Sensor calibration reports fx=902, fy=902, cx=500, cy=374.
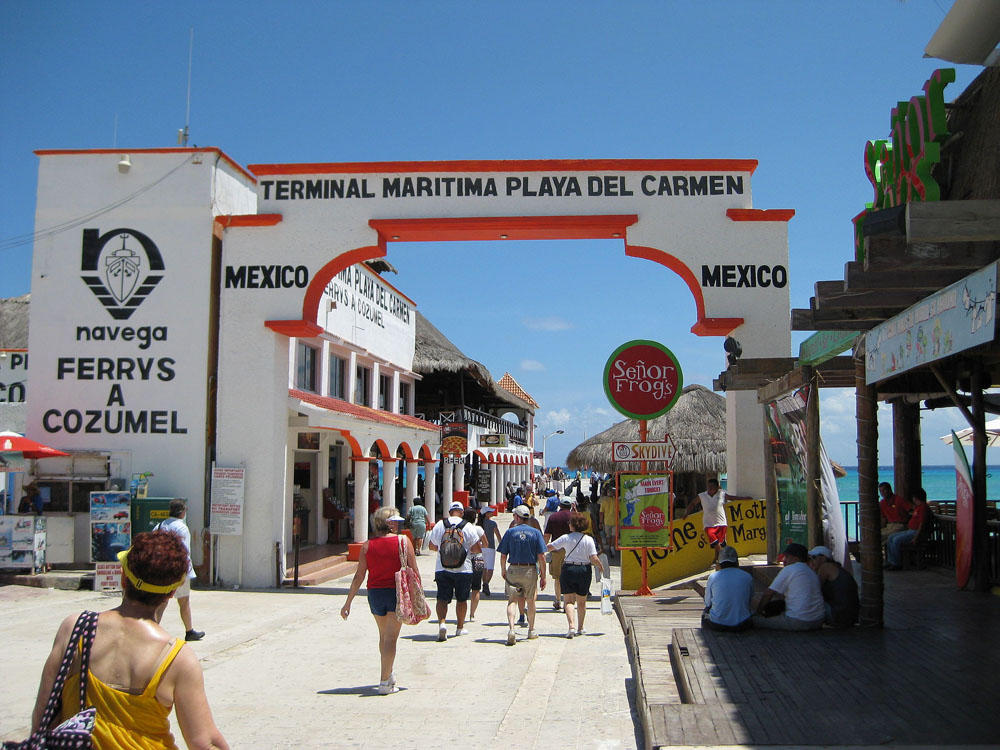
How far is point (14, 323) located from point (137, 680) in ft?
83.0

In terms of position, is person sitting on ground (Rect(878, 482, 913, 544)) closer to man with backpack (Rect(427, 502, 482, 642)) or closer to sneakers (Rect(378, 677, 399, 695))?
man with backpack (Rect(427, 502, 482, 642))

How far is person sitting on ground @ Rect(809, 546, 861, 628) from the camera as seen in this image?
752cm

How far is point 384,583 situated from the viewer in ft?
25.3

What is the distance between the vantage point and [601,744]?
20.0 ft

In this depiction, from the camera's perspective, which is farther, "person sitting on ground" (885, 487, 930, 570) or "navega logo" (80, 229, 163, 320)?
"navega logo" (80, 229, 163, 320)

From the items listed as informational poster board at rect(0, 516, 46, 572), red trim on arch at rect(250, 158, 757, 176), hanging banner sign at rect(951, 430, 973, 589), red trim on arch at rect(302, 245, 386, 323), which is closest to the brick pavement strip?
informational poster board at rect(0, 516, 46, 572)

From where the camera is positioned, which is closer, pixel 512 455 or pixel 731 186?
pixel 731 186

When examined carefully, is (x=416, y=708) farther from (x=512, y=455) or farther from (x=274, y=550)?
(x=512, y=455)

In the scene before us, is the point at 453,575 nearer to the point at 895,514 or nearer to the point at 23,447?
the point at 895,514

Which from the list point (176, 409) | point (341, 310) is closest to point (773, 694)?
point (176, 409)

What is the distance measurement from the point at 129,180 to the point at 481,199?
5.91 meters

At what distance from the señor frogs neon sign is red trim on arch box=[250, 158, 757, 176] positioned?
3.93 metres

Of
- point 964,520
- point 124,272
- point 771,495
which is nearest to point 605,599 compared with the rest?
point 771,495

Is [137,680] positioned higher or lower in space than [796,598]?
higher
